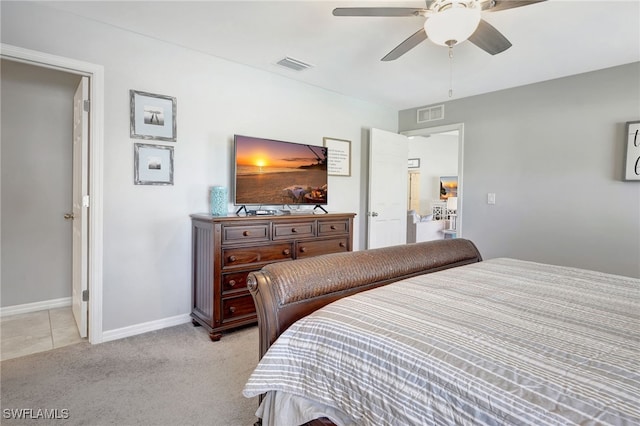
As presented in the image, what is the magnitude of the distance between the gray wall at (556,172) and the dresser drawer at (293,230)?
86.6 inches

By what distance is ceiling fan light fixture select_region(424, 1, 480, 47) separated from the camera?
170 cm

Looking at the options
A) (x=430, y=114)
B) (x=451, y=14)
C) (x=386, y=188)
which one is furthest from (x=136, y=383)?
(x=430, y=114)

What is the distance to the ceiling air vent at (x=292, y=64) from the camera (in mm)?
3094

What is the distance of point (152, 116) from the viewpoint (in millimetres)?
2721

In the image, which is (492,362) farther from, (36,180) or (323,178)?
(36,180)

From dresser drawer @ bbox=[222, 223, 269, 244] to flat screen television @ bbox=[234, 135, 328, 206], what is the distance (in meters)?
0.34

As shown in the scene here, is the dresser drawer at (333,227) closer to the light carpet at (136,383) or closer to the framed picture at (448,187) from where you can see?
the light carpet at (136,383)

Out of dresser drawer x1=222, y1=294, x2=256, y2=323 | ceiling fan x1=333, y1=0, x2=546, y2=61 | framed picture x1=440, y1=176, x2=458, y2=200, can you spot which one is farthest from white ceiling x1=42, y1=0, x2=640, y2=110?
framed picture x1=440, y1=176, x2=458, y2=200

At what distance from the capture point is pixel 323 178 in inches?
144

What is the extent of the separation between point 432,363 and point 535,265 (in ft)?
5.19

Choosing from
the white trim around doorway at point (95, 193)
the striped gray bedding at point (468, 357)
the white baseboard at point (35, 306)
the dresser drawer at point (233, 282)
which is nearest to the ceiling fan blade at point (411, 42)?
the striped gray bedding at point (468, 357)

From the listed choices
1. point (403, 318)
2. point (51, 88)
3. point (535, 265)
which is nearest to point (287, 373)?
point (403, 318)

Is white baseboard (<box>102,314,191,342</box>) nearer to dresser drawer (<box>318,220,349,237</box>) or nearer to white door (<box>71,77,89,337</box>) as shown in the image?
white door (<box>71,77,89,337</box>)

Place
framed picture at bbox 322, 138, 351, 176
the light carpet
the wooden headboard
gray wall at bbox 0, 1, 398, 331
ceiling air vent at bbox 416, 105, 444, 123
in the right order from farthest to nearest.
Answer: ceiling air vent at bbox 416, 105, 444, 123, framed picture at bbox 322, 138, 351, 176, gray wall at bbox 0, 1, 398, 331, the light carpet, the wooden headboard
